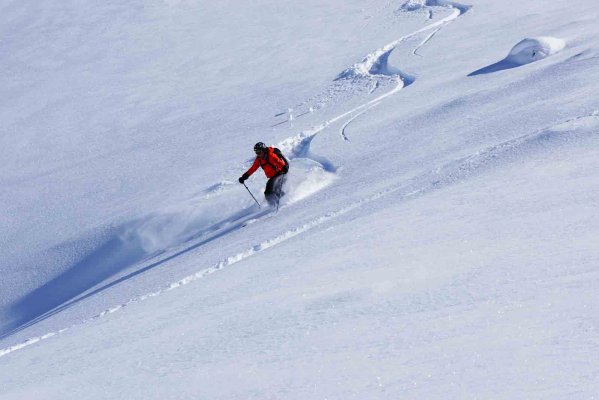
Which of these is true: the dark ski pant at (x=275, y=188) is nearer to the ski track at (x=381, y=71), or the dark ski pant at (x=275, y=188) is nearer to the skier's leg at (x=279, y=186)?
the skier's leg at (x=279, y=186)

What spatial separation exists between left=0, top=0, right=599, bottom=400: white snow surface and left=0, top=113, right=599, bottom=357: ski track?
42mm

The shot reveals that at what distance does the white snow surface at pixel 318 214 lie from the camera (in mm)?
4602

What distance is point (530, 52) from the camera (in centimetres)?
1419

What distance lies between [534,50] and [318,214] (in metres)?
7.22

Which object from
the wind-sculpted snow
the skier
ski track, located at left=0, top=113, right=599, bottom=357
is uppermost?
the skier

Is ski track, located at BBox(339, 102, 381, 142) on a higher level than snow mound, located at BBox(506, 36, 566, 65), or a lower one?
higher

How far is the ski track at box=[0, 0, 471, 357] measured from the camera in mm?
7977

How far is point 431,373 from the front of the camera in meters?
4.15

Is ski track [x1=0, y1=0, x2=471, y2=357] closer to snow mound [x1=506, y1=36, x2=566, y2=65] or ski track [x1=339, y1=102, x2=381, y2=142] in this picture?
ski track [x1=339, y1=102, x2=381, y2=142]

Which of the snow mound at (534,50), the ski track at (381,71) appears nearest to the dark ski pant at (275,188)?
the ski track at (381,71)

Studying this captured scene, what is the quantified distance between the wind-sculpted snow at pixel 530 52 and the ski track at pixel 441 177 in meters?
5.64

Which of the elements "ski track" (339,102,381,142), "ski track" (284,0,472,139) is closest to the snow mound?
"ski track" (284,0,472,139)

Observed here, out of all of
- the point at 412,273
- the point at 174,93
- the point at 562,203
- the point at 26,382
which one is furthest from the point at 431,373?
the point at 174,93

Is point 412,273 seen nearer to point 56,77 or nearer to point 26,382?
point 26,382
